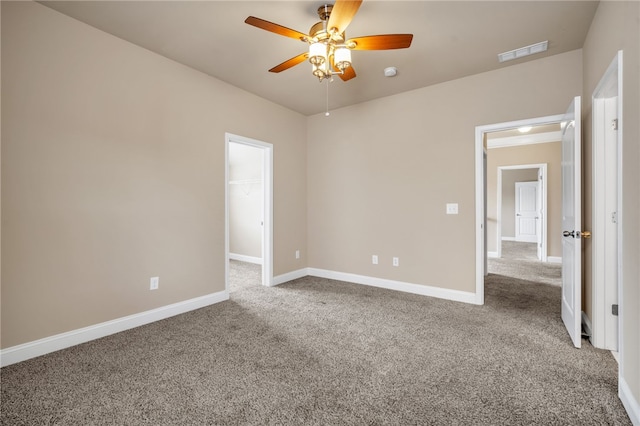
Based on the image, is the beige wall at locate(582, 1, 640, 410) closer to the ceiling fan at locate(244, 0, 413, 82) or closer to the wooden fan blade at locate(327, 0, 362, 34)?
the ceiling fan at locate(244, 0, 413, 82)

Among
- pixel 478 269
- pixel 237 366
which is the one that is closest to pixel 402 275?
pixel 478 269

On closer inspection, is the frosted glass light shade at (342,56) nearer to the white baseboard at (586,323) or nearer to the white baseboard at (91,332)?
the white baseboard at (91,332)

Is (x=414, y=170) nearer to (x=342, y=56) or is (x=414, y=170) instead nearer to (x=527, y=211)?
(x=342, y=56)

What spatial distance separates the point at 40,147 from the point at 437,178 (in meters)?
4.00

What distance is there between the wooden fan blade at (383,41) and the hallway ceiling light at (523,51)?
63.4 inches

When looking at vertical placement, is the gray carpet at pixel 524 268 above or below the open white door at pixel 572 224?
below

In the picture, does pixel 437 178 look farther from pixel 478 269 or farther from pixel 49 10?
pixel 49 10

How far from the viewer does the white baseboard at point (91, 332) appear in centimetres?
222

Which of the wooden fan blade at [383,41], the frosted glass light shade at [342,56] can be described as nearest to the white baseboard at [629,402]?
the wooden fan blade at [383,41]

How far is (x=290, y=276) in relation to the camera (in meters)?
4.72

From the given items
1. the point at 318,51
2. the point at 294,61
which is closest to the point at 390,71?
the point at 294,61

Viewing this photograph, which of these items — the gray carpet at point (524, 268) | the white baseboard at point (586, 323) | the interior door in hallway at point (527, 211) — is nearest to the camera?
the white baseboard at point (586, 323)

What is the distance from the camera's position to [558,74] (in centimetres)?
307

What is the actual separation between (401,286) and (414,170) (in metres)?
1.60
